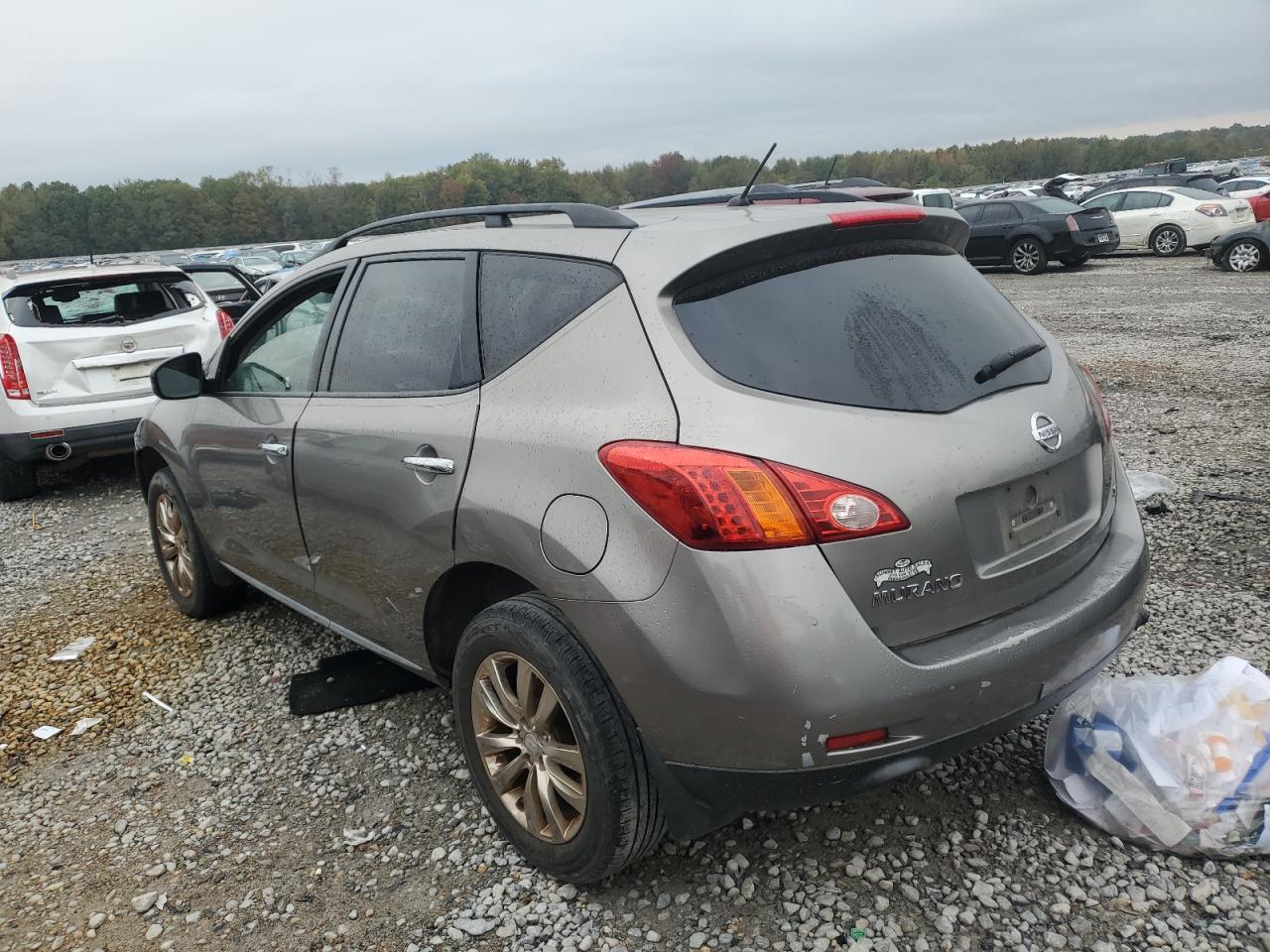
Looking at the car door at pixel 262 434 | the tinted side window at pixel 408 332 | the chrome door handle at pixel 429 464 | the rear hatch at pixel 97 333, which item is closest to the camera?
the chrome door handle at pixel 429 464

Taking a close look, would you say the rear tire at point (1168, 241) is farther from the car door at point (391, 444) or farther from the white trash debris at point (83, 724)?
the white trash debris at point (83, 724)

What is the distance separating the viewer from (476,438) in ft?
8.46

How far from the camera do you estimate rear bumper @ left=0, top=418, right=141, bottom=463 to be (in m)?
6.85

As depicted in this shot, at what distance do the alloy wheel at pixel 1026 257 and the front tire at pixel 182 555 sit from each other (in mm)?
17514

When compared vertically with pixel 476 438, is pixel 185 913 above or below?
below

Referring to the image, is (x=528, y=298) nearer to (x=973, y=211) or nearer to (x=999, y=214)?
(x=999, y=214)

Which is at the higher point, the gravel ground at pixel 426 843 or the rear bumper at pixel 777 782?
the rear bumper at pixel 777 782

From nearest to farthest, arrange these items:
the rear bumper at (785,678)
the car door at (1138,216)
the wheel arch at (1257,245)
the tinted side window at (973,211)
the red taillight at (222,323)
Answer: the rear bumper at (785,678) < the red taillight at (222,323) < the wheel arch at (1257,245) < the tinted side window at (973,211) < the car door at (1138,216)

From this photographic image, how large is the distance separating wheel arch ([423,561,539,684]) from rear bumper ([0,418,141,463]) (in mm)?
4946

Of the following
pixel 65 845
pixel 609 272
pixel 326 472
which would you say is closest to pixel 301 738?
pixel 65 845

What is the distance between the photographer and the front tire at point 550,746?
230 cm

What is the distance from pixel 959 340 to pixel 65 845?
3.03m

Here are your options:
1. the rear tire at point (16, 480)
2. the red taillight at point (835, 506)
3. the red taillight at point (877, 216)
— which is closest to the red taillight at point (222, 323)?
the rear tire at point (16, 480)

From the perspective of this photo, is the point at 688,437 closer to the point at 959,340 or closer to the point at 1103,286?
the point at 959,340
